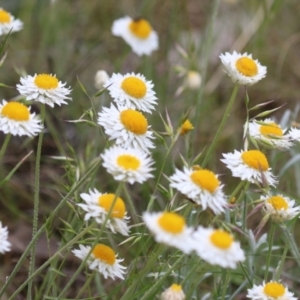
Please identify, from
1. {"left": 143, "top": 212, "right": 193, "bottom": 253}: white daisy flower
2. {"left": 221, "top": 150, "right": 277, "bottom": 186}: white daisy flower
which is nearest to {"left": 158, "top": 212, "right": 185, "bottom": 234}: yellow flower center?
{"left": 143, "top": 212, "right": 193, "bottom": 253}: white daisy flower

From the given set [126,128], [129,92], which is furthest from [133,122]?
[129,92]

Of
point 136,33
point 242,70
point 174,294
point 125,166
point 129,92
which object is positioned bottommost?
point 174,294

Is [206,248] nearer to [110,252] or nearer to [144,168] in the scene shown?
[144,168]

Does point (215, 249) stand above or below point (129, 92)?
below

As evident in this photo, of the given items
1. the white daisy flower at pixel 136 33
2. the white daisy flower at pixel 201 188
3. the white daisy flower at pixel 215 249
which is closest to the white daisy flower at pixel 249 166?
the white daisy flower at pixel 201 188

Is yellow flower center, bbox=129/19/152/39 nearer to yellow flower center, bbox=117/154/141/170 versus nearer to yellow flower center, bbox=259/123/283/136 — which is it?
yellow flower center, bbox=259/123/283/136

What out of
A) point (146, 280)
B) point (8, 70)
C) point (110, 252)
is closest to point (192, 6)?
point (8, 70)

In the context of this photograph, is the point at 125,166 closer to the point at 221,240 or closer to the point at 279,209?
the point at 221,240

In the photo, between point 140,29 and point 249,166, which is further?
point 140,29
